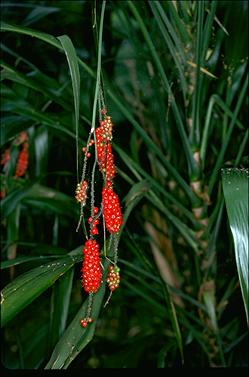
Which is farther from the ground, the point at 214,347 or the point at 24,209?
the point at 24,209

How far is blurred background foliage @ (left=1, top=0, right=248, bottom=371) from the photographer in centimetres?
76

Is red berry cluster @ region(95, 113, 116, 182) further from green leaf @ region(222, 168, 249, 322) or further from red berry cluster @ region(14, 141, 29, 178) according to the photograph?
red berry cluster @ region(14, 141, 29, 178)

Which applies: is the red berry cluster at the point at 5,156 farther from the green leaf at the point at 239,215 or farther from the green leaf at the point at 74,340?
the green leaf at the point at 239,215

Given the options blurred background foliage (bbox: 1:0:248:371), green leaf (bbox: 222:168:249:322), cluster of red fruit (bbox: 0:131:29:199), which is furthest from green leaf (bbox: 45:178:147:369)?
cluster of red fruit (bbox: 0:131:29:199)

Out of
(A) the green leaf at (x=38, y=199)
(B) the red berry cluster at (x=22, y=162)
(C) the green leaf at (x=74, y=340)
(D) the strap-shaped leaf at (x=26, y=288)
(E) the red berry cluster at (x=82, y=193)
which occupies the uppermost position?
(B) the red berry cluster at (x=22, y=162)

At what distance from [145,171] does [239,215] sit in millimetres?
548

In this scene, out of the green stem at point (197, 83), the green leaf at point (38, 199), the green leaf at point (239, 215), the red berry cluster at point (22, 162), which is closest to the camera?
the green leaf at point (239, 215)

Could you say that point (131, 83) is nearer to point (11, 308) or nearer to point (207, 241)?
point (207, 241)

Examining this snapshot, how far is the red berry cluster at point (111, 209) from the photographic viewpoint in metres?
0.48

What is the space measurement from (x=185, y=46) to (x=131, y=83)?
1.63 ft

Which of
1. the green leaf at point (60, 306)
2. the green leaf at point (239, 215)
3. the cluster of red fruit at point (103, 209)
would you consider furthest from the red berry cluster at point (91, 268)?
the green leaf at point (60, 306)

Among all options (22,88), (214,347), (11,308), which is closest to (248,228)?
(11,308)

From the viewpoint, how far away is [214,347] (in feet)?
2.96

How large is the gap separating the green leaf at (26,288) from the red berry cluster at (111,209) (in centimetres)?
6
